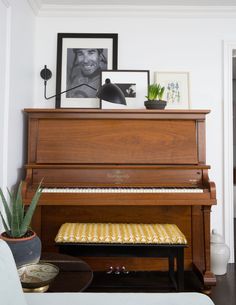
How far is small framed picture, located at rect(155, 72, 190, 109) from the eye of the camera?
2760 millimetres

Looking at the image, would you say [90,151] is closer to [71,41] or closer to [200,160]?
[200,160]

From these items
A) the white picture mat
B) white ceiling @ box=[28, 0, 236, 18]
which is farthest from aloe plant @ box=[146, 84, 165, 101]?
white ceiling @ box=[28, 0, 236, 18]

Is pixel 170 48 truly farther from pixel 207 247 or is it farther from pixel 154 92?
pixel 207 247

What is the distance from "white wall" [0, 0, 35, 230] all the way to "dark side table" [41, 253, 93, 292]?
0.80m

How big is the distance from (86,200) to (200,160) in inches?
38.4

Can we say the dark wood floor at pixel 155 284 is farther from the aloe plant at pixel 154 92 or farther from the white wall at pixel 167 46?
the aloe plant at pixel 154 92

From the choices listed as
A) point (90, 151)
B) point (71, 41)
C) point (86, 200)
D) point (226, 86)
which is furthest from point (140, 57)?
point (86, 200)

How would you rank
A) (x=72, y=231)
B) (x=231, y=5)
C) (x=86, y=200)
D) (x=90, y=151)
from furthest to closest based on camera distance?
(x=231, y=5), (x=90, y=151), (x=86, y=200), (x=72, y=231)

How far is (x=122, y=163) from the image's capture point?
229 cm

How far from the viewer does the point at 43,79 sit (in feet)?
9.06

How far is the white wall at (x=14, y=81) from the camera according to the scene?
6.55ft

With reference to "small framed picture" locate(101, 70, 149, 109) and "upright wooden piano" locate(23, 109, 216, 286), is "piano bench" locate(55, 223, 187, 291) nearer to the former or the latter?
"upright wooden piano" locate(23, 109, 216, 286)

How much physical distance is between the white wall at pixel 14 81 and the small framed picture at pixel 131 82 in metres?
0.71

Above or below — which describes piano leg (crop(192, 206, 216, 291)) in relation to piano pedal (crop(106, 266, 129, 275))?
above
